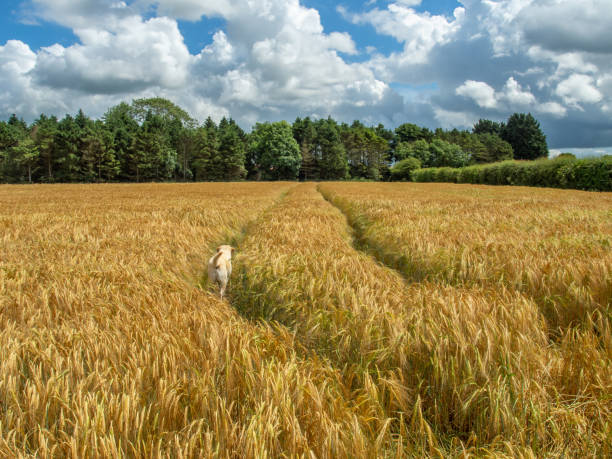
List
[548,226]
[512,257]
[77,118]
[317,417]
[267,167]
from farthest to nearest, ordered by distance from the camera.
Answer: [267,167], [77,118], [548,226], [512,257], [317,417]

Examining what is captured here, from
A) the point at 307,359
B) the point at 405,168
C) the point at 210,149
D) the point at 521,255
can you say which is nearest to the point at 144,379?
the point at 307,359

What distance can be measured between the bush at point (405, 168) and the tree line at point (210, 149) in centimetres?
41

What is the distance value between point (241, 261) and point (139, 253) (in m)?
1.76

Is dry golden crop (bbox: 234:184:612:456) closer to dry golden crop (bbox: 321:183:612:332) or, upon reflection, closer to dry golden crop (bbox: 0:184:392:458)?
dry golden crop (bbox: 0:184:392:458)

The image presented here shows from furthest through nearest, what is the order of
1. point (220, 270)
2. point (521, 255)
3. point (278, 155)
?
1. point (278, 155)
2. point (521, 255)
3. point (220, 270)

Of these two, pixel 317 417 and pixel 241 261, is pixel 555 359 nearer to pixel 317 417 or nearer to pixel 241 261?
pixel 317 417

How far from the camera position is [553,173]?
118 feet

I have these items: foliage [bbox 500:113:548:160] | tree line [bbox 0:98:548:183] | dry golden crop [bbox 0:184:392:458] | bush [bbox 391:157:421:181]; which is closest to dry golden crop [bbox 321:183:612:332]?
dry golden crop [bbox 0:184:392:458]

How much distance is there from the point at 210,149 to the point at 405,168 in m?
55.9

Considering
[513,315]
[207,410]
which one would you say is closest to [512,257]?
[513,315]

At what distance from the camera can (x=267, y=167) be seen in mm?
98312

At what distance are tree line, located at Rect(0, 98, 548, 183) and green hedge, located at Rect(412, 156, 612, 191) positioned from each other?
4628 cm

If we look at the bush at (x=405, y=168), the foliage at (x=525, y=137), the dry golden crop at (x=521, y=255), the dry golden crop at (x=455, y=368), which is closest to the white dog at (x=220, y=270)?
the dry golden crop at (x=455, y=368)

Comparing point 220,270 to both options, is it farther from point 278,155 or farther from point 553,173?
point 278,155
